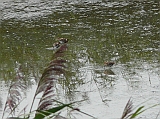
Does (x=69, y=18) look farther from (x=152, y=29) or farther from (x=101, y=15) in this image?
(x=152, y=29)

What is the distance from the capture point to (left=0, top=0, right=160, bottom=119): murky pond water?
14.7 ft

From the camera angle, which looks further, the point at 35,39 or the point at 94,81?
the point at 35,39

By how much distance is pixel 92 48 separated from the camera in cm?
618

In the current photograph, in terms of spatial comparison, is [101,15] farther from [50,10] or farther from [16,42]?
[16,42]

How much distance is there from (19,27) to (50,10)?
52.9 inches

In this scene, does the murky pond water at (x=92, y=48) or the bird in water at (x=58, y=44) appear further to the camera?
the bird in water at (x=58, y=44)

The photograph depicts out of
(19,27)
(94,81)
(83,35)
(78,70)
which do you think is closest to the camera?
(94,81)

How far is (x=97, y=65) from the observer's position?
17.8 ft

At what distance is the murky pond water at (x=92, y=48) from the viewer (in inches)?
176

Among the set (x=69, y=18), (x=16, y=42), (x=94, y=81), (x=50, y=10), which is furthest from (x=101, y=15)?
(x=94, y=81)

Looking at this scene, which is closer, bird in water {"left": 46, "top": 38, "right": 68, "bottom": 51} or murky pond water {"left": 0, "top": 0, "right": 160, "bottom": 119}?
murky pond water {"left": 0, "top": 0, "right": 160, "bottom": 119}

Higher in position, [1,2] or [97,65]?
[97,65]

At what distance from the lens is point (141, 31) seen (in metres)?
6.93

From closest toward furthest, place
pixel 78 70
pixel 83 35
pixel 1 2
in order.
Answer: pixel 78 70
pixel 83 35
pixel 1 2
